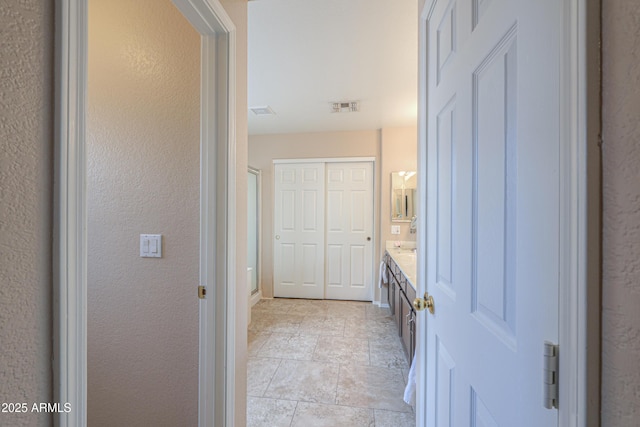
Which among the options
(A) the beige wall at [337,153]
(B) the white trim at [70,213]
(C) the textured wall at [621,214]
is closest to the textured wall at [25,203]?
(B) the white trim at [70,213]

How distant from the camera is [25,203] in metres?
0.44

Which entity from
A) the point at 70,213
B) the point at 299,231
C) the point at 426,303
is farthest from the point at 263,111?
the point at 70,213

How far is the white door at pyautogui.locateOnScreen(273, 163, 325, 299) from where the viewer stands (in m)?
4.16

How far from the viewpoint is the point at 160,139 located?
125 centimetres

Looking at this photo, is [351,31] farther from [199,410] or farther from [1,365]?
[199,410]

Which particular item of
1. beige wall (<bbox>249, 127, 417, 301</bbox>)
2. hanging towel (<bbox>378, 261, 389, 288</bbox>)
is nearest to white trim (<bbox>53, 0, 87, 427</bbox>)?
hanging towel (<bbox>378, 261, 389, 288</bbox>)

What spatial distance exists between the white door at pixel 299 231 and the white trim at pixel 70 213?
12.0 feet

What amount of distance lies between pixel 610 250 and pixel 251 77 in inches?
106

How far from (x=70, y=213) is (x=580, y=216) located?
0.82m

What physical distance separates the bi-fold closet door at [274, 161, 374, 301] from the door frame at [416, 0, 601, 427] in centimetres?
369

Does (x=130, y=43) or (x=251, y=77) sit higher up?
(x=251, y=77)

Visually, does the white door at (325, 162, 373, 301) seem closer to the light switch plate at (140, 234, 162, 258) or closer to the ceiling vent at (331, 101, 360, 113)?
the ceiling vent at (331, 101, 360, 113)

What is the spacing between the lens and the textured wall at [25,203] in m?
0.42

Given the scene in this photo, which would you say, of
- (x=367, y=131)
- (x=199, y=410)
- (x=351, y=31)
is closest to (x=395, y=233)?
(x=367, y=131)
